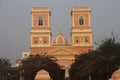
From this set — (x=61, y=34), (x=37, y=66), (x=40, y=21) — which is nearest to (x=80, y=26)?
(x=61, y=34)

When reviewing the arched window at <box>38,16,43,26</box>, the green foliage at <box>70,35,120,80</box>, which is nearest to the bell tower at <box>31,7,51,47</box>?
the arched window at <box>38,16,43,26</box>

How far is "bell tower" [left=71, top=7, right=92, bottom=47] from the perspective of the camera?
3142 inches

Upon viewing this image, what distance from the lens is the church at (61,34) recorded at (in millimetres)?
79375

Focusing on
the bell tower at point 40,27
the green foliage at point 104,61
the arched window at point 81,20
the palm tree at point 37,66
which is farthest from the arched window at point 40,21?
the green foliage at point 104,61

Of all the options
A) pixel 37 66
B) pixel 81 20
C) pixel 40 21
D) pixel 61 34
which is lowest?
pixel 37 66

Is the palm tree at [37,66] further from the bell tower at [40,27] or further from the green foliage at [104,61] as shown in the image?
the bell tower at [40,27]

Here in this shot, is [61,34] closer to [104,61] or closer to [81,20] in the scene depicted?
[81,20]

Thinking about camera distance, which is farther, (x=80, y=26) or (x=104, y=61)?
(x=80, y=26)

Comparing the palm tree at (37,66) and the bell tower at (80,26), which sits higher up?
the bell tower at (80,26)

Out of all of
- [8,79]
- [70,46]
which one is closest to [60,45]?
[70,46]

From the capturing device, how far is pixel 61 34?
8094 cm

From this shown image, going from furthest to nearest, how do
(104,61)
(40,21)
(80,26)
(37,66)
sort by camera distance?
(40,21), (80,26), (37,66), (104,61)

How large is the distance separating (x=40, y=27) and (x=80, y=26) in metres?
8.21

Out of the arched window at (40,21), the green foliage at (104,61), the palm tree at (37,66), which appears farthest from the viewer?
the arched window at (40,21)
